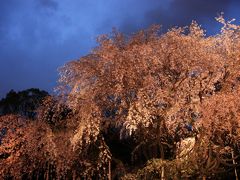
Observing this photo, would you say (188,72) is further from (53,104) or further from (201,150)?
(53,104)

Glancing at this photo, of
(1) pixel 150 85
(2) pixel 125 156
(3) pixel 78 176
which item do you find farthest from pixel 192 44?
(2) pixel 125 156

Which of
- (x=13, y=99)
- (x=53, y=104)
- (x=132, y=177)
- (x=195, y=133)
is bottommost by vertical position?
(x=132, y=177)

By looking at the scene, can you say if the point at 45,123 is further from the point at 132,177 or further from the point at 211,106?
the point at 211,106

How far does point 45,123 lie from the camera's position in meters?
14.7

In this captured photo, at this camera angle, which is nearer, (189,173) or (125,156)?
(189,173)

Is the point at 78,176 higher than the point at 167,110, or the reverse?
the point at 167,110

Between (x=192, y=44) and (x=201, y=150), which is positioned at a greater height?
(x=192, y=44)

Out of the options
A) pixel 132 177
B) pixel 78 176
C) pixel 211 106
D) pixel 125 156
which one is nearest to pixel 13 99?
pixel 125 156

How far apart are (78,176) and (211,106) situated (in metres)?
8.04

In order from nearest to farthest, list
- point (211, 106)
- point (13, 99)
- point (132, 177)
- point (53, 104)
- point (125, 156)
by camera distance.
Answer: point (211, 106) → point (132, 177) → point (53, 104) → point (125, 156) → point (13, 99)

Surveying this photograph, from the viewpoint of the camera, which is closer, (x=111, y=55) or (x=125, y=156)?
(x=111, y=55)

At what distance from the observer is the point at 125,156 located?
74.9ft

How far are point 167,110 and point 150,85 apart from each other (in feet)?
3.41

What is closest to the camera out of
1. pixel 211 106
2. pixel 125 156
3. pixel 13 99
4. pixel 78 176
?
pixel 211 106
